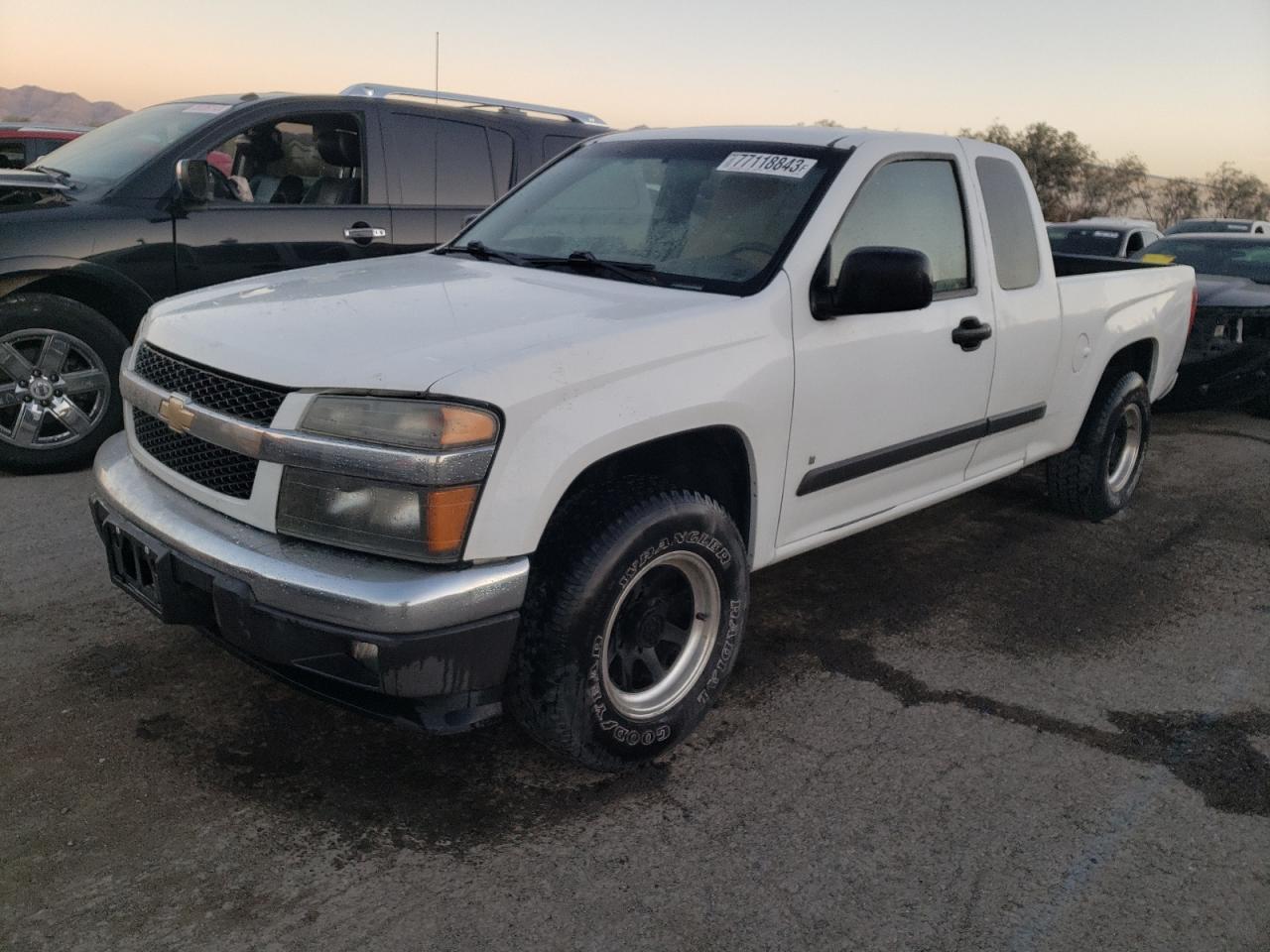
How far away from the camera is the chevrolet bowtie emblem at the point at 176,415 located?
115 inches

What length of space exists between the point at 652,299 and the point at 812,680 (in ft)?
4.47

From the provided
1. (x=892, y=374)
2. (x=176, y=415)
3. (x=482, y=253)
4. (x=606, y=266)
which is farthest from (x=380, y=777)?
(x=892, y=374)

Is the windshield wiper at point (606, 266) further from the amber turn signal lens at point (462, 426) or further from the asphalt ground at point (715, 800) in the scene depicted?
the asphalt ground at point (715, 800)

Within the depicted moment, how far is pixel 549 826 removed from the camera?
2803 mm

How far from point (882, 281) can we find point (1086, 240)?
437 inches

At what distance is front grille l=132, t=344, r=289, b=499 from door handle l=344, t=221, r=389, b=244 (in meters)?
3.09

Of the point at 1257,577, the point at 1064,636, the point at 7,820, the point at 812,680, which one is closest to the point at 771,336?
the point at 812,680

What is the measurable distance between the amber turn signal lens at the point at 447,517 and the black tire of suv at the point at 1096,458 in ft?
11.9

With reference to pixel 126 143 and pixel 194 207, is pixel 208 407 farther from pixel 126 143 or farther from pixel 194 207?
pixel 126 143

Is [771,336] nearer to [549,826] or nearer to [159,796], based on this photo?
[549,826]

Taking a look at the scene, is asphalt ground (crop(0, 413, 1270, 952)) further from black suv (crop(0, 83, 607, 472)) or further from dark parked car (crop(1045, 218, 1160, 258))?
dark parked car (crop(1045, 218, 1160, 258))

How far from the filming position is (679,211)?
374 centimetres

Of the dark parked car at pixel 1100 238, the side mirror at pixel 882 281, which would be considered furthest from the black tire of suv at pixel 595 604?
the dark parked car at pixel 1100 238

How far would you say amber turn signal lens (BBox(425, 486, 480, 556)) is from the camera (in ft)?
8.26
